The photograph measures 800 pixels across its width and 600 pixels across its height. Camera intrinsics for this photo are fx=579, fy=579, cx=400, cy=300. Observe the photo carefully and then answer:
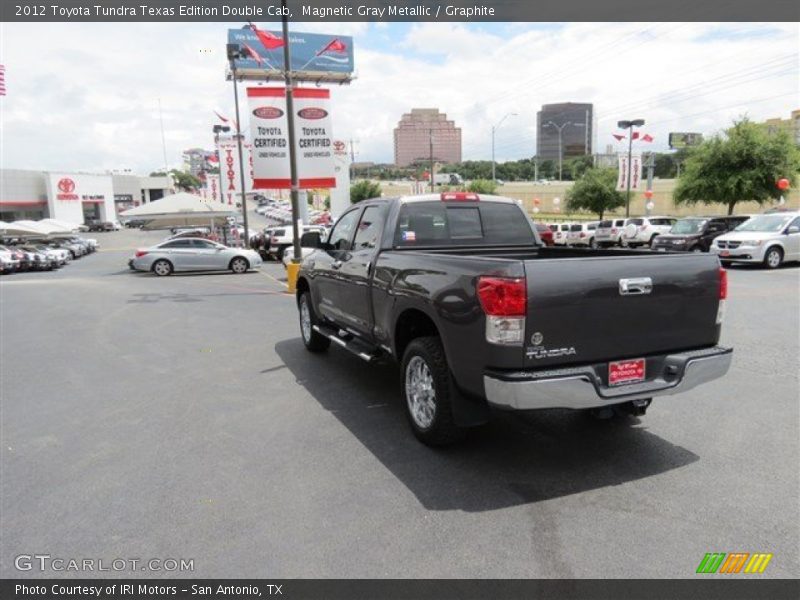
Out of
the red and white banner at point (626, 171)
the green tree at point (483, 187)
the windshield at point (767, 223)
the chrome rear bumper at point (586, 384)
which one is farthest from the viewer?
the green tree at point (483, 187)

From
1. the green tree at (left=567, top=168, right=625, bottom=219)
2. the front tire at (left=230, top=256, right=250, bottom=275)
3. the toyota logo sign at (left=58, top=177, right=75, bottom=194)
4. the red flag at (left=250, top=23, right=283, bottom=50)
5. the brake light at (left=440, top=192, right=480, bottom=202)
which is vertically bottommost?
the front tire at (left=230, top=256, right=250, bottom=275)

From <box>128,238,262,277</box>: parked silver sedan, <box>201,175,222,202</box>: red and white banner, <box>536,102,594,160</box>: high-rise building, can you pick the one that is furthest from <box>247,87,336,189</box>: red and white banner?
<box>536,102,594,160</box>: high-rise building

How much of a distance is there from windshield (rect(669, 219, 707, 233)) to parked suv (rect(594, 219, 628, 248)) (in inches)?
260

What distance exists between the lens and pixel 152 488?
403cm

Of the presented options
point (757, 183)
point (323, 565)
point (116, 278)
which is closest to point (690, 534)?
point (323, 565)

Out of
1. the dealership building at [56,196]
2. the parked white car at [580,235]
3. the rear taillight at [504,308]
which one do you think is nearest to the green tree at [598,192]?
the parked white car at [580,235]

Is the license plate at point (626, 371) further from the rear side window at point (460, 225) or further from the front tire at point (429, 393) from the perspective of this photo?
the rear side window at point (460, 225)

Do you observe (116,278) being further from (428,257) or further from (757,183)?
(757,183)

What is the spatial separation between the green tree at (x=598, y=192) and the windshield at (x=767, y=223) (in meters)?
33.8

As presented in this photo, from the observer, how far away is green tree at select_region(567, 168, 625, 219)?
5172 centimetres

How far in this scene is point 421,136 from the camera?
175625 millimetres

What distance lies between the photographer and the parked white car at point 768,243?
17.5 meters

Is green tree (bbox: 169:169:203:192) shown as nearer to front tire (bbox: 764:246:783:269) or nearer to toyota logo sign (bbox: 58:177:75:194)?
toyota logo sign (bbox: 58:177:75:194)

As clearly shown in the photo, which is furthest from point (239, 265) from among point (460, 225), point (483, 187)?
point (483, 187)
